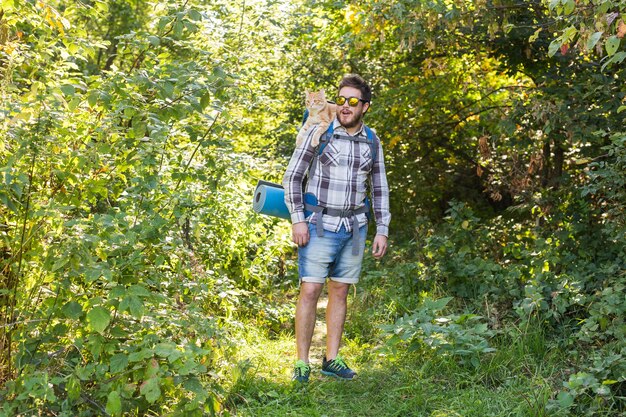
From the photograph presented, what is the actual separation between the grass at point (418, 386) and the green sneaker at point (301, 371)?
0.23 ft

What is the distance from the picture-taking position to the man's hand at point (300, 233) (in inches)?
206

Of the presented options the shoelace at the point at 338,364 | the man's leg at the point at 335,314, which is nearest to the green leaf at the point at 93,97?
the man's leg at the point at 335,314

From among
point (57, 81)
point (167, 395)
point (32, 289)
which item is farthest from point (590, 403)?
point (57, 81)

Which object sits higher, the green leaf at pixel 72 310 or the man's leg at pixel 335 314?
the green leaf at pixel 72 310

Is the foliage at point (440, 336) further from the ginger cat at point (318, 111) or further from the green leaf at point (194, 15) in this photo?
the green leaf at point (194, 15)

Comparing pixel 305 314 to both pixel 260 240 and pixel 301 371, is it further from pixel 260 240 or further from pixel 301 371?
pixel 260 240

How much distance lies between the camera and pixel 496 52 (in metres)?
7.83

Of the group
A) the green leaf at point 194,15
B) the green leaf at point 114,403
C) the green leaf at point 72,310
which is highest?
the green leaf at point 194,15

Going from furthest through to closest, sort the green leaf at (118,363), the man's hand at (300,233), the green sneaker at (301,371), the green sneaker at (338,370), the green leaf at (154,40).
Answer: the green sneaker at (338,370) → the green sneaker at (301,371) → the man's hand at (300,233) → the green leaf at (154,40) → the green leaf at (118,363)

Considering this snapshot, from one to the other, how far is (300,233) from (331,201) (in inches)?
11.0

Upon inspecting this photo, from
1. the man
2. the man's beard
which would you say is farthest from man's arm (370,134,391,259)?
the man's beard

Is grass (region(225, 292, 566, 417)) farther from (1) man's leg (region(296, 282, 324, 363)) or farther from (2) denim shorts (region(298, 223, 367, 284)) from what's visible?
(2) denim shorts (region(298, 223, 367, 284))

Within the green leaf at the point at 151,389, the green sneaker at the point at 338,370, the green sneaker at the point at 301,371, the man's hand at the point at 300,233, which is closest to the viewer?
the green leaf at the point at 151,389

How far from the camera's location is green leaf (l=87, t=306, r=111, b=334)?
4.02m
